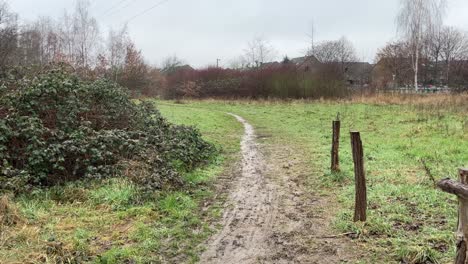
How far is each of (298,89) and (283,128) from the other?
1997cm

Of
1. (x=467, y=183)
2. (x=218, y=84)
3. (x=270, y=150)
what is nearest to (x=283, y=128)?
(x=270, y=150)

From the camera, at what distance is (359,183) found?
599 centimetres

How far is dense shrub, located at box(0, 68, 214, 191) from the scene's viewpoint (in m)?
7.52

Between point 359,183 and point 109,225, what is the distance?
11.7ft

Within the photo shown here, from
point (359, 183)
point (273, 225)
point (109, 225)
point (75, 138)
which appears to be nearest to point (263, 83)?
point (75, 138)

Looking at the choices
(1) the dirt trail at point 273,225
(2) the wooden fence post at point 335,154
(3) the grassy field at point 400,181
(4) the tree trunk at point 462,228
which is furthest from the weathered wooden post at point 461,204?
(2) the wooden fence post at point 335,154

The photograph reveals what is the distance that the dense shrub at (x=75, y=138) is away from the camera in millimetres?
7516

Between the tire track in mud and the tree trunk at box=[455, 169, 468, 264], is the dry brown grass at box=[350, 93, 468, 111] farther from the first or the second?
the tree trunk at box=[455, 169, 468, 264]

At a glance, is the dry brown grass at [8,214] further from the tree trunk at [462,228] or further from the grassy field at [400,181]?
the tree trunk at [462,228]

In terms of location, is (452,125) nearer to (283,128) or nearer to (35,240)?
(283,128)

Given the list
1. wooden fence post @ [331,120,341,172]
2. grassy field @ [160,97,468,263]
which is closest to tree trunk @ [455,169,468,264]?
grassy field @ [160,97,468,263]

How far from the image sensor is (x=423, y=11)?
131 ft

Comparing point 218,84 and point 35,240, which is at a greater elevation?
point 218,84

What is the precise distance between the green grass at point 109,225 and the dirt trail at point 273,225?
353 millimetres
